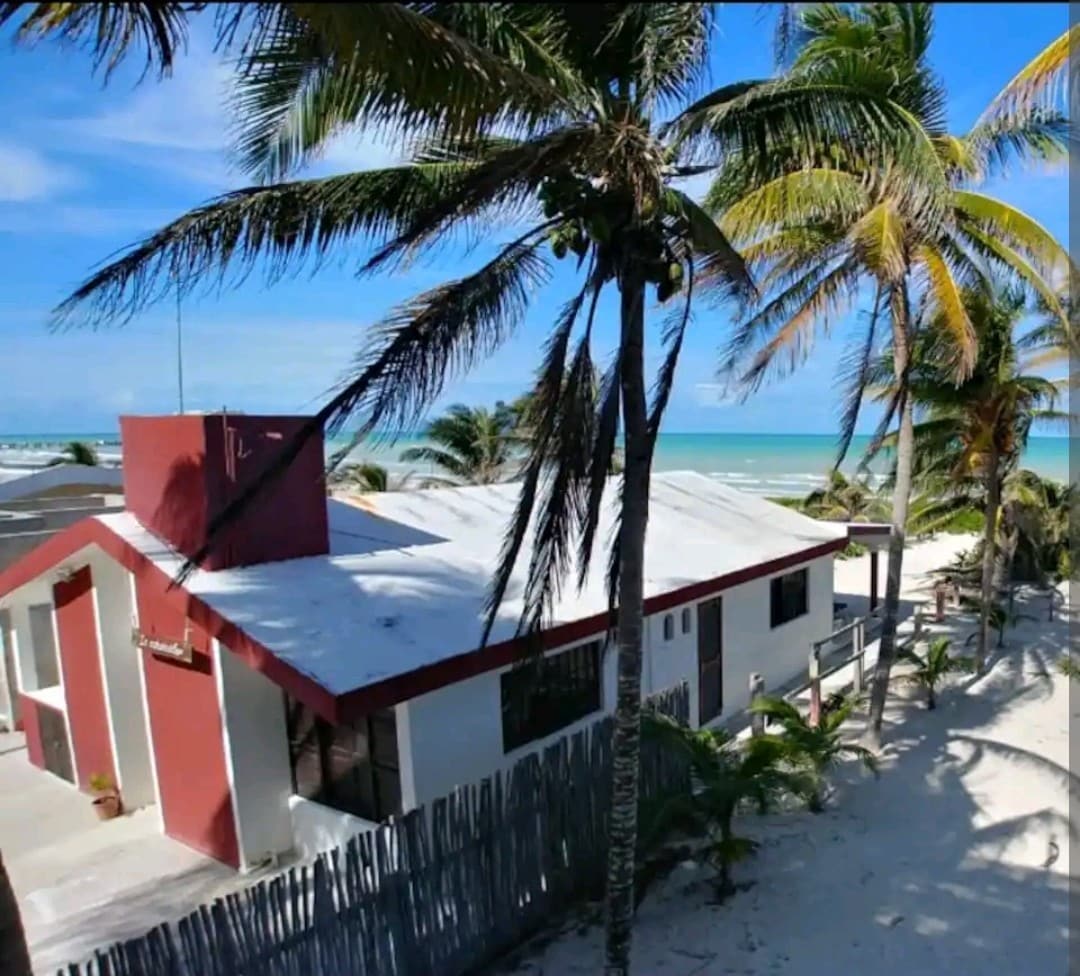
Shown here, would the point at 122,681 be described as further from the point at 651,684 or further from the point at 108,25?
the point at 108,25

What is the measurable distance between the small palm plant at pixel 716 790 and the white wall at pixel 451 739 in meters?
1.43

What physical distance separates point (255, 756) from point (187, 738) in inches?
33.4

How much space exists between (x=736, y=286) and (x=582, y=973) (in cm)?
501

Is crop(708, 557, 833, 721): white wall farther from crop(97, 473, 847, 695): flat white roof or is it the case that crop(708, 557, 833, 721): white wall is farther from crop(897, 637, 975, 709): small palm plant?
crop(897, 637, 975, 709): small palm plant

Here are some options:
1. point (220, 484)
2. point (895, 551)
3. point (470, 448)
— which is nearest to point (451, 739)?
point (220, 484)

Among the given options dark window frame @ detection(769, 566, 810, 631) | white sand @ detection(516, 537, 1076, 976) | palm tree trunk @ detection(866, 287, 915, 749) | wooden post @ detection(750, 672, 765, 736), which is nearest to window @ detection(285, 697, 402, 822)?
white sand @ detection(516, 537, 1076, 976)

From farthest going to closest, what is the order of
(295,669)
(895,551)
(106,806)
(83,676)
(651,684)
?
(651,684), (83,676), (895,551), (106,806), (295,669)

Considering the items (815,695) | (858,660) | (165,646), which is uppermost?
(165,646)

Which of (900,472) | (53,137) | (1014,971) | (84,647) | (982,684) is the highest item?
(53,137)

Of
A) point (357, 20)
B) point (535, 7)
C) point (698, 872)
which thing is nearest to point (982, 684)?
point (698, 872)

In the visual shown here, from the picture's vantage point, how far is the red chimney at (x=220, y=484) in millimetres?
8211

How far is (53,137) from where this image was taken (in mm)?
5844

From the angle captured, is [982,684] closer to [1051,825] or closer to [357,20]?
[1051,825]

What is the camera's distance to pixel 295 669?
6.68m
